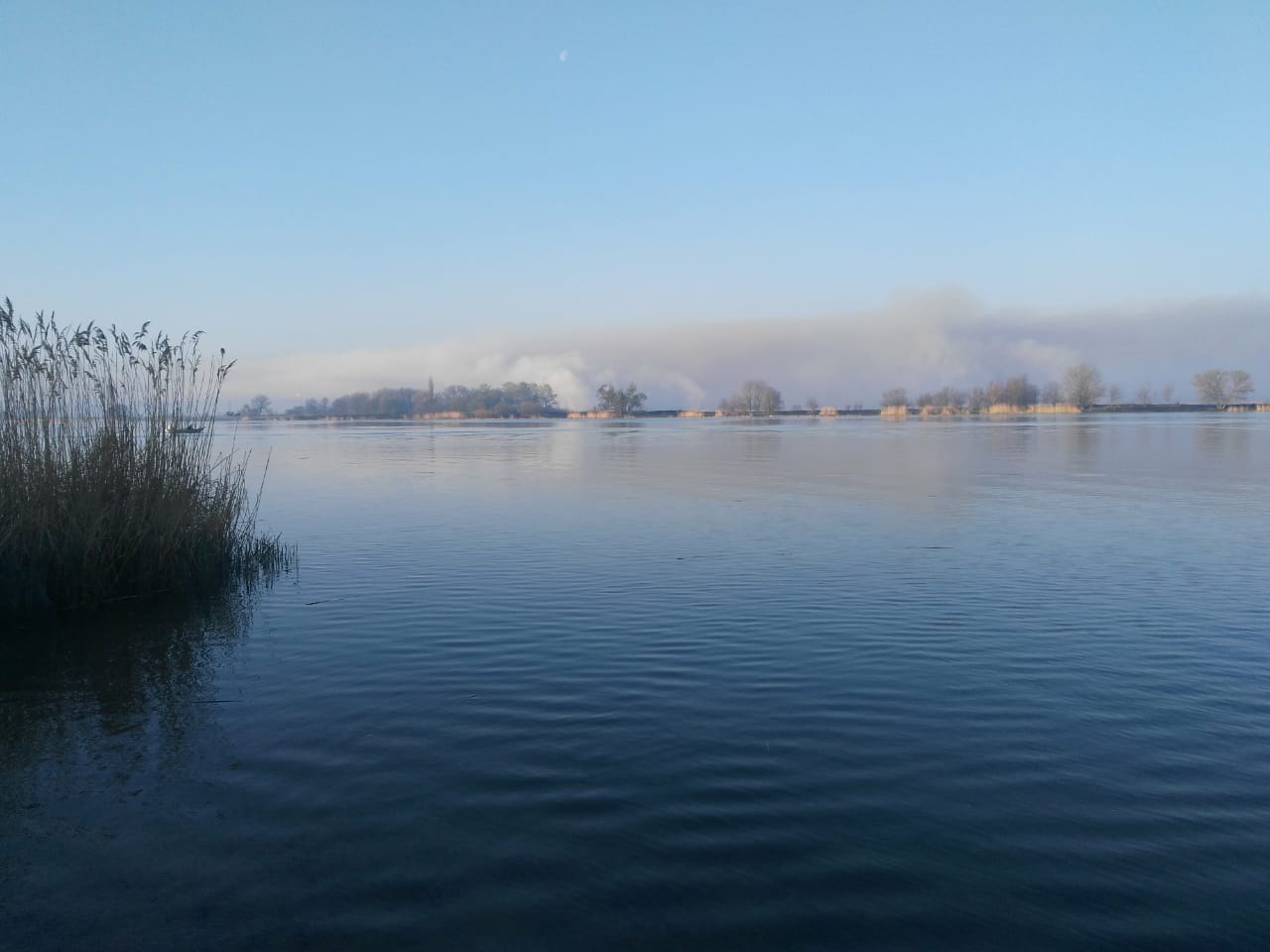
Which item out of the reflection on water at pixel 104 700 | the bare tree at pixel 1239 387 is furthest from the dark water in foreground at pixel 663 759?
the bare tree at pixel 1239 387

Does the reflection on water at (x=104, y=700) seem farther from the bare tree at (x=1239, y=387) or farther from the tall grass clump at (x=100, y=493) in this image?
the bare tree at (x=1239, y=387)

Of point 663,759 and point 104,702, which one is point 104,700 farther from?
point 663,759

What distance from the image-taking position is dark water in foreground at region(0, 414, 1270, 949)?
14.8ft

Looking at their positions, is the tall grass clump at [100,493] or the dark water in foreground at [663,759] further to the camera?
the tall grass clump at [100,493]

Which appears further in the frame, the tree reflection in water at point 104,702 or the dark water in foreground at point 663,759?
the tree reflection in water at point 104,702

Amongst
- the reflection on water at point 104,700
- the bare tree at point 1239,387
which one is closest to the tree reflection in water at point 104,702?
the reflection on water at point 104,700

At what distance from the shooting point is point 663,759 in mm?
6387

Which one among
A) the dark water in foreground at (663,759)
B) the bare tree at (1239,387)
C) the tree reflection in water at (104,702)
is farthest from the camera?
the bare tree at (1239,387)

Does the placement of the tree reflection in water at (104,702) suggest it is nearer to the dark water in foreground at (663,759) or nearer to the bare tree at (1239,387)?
the dark water in foreground at (663,759)

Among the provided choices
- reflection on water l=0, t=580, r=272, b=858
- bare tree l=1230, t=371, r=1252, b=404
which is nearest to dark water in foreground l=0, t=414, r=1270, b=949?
reflection on water l=0, t=580, r=272, b=858

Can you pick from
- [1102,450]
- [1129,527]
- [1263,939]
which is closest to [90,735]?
[1263,939]

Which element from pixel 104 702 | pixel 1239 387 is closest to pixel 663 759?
pixel 104 702

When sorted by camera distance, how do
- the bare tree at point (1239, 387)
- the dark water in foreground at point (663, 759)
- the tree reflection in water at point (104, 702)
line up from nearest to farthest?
the dark water in foreground at point (663, 759) < the tree reflection in water at point (104, 702) < the bare tree at point (1239, 387)

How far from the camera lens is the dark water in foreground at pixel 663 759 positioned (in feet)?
14.8
